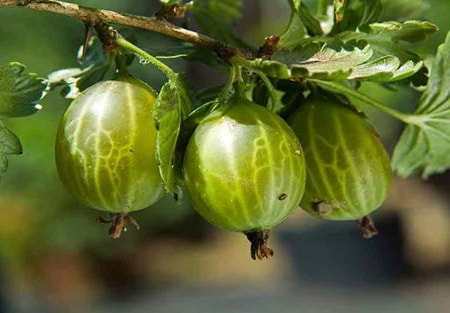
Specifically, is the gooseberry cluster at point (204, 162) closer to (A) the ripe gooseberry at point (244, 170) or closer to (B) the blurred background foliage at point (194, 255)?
(A) the ripe gooseberry at point (244, 170)

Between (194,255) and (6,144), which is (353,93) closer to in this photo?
(6,144)

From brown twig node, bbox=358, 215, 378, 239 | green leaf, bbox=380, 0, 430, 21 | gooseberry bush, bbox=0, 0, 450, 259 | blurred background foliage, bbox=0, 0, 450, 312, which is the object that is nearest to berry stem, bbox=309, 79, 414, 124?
gooseberry bush, bbox=0, 0, 450, 259

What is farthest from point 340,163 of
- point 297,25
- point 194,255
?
point 194,255

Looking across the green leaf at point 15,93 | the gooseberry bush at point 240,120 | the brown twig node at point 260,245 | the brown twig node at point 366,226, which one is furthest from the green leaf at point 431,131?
the green leaf at point 15,93

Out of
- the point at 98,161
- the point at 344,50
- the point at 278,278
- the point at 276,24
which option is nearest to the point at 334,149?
the point at 344,50

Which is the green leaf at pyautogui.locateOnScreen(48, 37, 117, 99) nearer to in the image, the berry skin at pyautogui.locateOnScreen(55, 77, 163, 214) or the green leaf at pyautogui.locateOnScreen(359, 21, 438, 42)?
the berry skin at pyautogui.locateOnScreen(55, 77, 163, 214)

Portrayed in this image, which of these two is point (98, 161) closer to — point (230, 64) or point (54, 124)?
point (230, 64)
